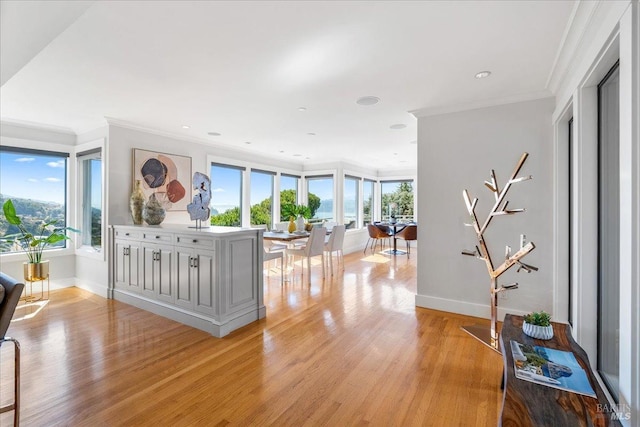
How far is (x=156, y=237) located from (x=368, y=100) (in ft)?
9.93

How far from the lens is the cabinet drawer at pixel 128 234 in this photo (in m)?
3.91

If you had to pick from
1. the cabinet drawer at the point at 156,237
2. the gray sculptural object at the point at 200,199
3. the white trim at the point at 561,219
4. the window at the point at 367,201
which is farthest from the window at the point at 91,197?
the window at the point at 367,201

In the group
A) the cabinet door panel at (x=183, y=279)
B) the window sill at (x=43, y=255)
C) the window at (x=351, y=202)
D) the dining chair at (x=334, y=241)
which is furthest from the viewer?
the window at (x=351, y=202)

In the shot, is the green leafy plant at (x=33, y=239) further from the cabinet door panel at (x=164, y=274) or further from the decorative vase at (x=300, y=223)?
the decorative vase at (x=300, y=223)

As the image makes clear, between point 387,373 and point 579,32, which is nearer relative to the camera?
point 579,32

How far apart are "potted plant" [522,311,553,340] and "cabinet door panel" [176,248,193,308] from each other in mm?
3082

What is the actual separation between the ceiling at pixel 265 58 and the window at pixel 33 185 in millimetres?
599

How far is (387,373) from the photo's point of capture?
237cm

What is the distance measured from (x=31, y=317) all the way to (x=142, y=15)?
3735mm

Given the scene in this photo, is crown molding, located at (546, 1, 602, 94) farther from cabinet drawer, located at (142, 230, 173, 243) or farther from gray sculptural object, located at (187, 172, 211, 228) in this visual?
cabinet drawer, located at (142, 230, 173, 243)

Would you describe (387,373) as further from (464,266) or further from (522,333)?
(464,266)

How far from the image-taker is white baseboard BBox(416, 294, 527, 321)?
344cm

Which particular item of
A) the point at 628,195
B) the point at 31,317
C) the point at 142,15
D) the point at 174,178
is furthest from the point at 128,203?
the point at 628,195

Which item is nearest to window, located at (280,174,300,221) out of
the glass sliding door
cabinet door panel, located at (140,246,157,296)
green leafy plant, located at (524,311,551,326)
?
cabinet door panel, located at (140,246,157,296)
